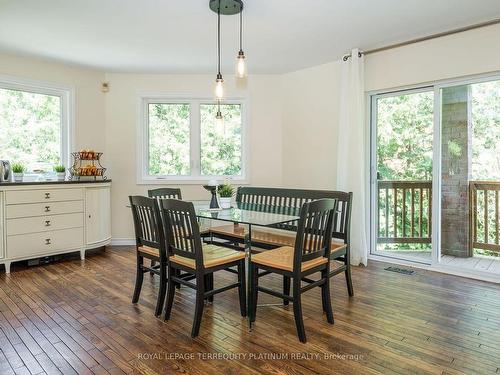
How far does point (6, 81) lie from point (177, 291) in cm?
330

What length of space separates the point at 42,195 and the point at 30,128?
3.47 ft

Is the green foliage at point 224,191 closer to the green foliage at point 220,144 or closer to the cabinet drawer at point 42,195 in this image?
the green foliage at point 220,144

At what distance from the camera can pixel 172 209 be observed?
2.29m

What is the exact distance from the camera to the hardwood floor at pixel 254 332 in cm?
191

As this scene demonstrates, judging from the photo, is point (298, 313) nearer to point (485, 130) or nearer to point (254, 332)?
point (254, 332)

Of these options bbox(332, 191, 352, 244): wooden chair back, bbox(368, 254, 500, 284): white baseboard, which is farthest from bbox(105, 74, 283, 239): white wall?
bbox(332, 191, 352, 244): wooden chair back

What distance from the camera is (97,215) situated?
4324mm

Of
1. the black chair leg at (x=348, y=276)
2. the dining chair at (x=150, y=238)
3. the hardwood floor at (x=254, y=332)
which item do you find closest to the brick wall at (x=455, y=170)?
the hardwood floor at (x=254, y=332)

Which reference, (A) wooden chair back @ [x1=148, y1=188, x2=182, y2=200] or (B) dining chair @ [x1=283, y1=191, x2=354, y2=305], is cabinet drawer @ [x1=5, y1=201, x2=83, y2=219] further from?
(B) dining chair @ [x1=283, y1=191, x2=354, y2=305]

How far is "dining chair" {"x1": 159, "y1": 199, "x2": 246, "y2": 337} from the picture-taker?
2.21m

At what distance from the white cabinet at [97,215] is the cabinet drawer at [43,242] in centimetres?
13

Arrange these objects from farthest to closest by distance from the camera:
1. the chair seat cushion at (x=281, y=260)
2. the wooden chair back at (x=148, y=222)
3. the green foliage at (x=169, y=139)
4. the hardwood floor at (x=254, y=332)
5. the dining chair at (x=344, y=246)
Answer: the green foliage at (x=169, y=139) → the dining chair at (x=344, y=246) → the wooden chair back at (x=148, y=222) → the chair seat cushion at (x=281, y=260) → the hardwood floor at (x=254, y=332)

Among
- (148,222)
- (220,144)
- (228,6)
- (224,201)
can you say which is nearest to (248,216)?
(224,201)

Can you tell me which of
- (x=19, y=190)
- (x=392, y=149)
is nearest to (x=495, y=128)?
(x=392, y=149)
